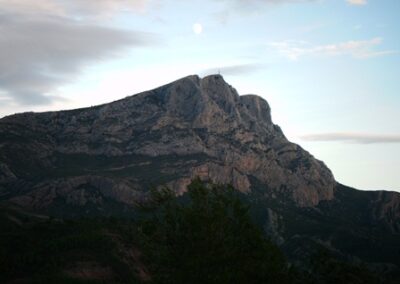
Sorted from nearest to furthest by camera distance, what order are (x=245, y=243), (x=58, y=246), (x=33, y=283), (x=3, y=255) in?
(x=245, y=243)
(x=33, y=283)
(x=3, y=255)
(x=58, y=246)

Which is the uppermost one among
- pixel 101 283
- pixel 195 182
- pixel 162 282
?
pixel 195 182

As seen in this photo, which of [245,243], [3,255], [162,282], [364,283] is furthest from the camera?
[3,255]

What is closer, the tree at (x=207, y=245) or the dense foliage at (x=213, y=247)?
the tree at (x=207, y=245)

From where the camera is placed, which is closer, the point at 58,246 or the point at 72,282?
the point at 72,282

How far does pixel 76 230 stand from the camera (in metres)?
162

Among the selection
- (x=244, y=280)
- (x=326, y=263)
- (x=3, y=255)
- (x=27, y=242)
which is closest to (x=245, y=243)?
(x=244, y=280)

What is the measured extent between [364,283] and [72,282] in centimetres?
7506

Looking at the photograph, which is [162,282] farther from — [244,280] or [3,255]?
[3,255]

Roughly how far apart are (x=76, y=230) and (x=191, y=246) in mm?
116408

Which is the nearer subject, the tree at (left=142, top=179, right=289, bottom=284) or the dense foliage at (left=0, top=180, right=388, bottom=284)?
the tree at (left=142, top=179, right=289, bottom=284)

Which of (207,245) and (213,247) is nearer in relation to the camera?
(207,245)

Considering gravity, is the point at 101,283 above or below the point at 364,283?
below

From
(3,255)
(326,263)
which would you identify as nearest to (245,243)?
(326,263)

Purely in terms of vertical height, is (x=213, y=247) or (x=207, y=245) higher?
(x=207, y=245)
